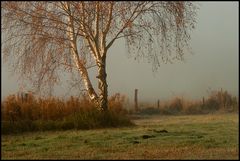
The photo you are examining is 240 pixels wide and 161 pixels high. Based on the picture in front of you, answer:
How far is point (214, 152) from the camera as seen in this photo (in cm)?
1351

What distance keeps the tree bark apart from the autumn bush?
0.51 metres

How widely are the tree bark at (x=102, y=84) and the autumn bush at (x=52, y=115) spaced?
510 millimetres

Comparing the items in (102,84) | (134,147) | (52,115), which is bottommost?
(134,147)

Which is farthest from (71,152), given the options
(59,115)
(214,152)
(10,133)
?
(59,115)

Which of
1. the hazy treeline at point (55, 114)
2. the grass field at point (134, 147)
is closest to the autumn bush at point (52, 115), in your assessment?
the hazy treeline at point (55, 114)

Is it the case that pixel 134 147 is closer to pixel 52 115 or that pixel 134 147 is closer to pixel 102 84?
pixel 102 84

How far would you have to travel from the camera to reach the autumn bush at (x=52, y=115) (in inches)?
965

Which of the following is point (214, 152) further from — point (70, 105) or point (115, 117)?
point (70, 105)

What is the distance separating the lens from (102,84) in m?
27.0

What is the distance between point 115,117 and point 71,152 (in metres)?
11.9

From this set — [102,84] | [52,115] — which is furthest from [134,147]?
[52,115]

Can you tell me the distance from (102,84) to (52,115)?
9.96 ft

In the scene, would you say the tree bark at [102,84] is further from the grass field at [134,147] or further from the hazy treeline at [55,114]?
the grass field at [134,147]

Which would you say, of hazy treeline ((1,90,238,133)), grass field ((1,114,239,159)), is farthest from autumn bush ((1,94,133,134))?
grass field ((1,114,239,159))
